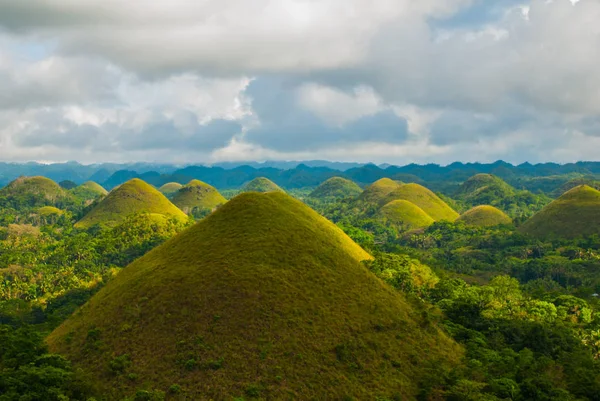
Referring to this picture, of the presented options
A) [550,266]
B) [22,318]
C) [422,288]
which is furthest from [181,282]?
[550,266]

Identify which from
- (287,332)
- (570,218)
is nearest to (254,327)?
(287,332)

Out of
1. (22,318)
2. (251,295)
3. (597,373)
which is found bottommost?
(22,318)

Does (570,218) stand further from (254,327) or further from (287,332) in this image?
(254,327)

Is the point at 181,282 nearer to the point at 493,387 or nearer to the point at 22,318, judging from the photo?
the point at 493,387

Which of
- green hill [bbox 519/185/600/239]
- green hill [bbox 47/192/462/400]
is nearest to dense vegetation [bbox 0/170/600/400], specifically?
green hill [bbox 47/192/462/400]

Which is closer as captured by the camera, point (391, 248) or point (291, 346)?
point (291, 346)

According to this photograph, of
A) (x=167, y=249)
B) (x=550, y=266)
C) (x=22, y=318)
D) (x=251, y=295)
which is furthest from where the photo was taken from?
(x=550, y=266)

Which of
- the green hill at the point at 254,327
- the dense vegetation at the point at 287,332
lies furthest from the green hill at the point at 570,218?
the green hill at the point at 254,327
